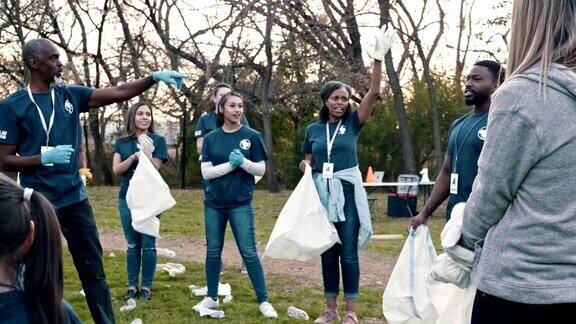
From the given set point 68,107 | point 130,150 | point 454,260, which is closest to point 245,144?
point 130,150

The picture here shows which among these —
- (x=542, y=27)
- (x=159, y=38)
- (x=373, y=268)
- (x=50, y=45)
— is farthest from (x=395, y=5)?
(x=542, y=27)

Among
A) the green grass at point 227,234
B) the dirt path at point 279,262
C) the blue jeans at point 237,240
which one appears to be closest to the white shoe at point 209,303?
the blue jeans at point 237,240

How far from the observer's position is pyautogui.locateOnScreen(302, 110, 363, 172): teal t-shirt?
224 inches

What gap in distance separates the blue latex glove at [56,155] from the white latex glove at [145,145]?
2.16 m

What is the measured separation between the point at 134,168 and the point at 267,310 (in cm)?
173

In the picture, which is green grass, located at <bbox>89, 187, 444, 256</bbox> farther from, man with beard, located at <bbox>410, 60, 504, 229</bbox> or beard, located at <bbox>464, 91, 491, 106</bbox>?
beard, located at <bbox>464, 91, 491, 106</bbox>

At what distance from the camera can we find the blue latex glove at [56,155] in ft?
14.6

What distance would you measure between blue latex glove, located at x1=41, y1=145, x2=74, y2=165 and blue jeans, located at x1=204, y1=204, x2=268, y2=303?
178 centimetres

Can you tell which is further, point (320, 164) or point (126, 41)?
point (126, 41)

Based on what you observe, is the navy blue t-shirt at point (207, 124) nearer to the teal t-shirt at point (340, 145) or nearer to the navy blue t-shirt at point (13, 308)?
the teal t-shirt at point (340, 145)

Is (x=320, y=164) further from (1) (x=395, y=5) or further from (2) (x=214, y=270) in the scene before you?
(1) (x=395, y=5)

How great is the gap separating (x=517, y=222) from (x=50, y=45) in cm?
328

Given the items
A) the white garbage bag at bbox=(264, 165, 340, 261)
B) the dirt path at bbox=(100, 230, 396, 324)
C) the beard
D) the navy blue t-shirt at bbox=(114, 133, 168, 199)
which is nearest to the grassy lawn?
the dirt path at bbox=(100, 230, 396, 324)

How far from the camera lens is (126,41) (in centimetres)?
2536
